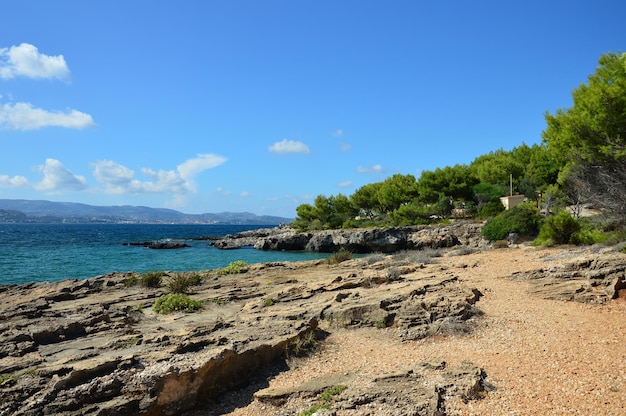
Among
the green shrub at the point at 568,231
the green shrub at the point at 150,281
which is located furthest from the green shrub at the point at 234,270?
the green shrub at the point at 568,231

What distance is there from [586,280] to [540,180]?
39866 millimetres

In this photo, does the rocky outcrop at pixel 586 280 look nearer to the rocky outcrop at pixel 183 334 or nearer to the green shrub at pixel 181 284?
the rocky outcrop at pixel 183 334

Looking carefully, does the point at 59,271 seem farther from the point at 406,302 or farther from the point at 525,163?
the point at 525,163

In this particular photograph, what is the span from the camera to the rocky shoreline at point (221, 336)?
5977 mm

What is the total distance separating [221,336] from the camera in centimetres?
808

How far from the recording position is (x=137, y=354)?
7043 millimetres

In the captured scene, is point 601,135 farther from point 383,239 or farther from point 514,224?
point 383,239

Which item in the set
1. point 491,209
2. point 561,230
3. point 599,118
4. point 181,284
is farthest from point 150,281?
point 491,209

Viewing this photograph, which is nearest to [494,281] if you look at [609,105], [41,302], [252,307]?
[609,105]

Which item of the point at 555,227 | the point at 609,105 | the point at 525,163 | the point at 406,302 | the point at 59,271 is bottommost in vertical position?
the point at 59,271

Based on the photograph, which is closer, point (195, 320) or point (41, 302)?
point (195, 320)

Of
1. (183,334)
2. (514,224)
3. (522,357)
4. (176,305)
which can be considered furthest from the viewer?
(514,224)

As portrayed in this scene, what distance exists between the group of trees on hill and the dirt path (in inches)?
249

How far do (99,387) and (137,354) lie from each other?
1.10 meters
